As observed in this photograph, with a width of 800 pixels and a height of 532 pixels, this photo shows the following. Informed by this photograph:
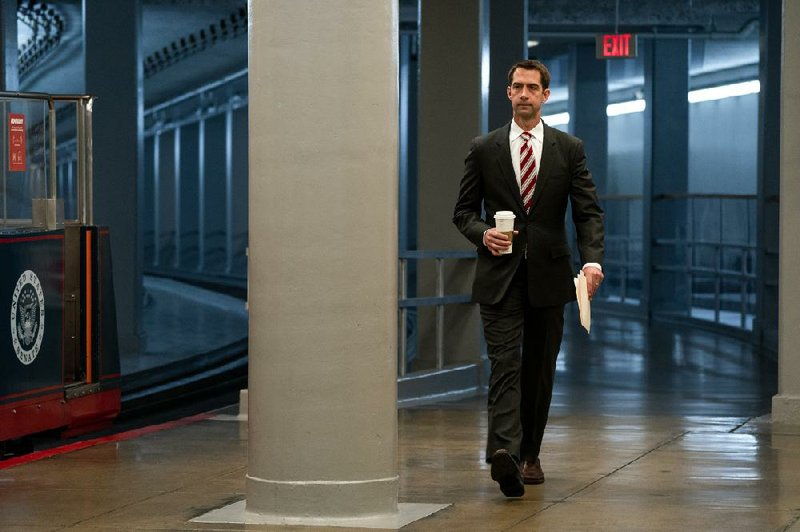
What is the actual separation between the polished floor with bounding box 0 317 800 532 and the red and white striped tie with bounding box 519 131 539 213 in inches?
52.4

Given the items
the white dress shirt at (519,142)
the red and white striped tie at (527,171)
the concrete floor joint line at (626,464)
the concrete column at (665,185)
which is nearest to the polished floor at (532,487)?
the concrete floor joint line at (626,464)

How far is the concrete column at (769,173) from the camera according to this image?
18.7m

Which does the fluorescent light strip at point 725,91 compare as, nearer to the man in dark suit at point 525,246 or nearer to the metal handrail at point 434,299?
the metal handrail at point 434,299

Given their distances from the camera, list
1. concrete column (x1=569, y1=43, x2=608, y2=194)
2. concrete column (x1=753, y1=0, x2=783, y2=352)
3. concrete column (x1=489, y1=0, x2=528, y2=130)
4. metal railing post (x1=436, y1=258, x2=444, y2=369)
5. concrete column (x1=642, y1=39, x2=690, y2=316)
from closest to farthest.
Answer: metal railing post (x1=436, y1=258, x2=444, y2=369)
concrete column (x1=489, y1=0, x2=528, y2=130)
concrete column (x1=753, y1=0, x2=783, y2=352)
concrete column (x1=642, y1=39, x2=690, y2=316)
concrete column (x1=569, y1=43, x2=608, y2=194)

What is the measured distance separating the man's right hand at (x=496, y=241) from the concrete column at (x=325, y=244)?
682mm

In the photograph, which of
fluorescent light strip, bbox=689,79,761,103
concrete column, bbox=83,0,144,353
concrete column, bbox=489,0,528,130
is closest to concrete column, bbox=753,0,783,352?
concrete column, bbox=489,0,528,130

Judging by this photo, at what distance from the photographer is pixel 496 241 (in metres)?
6.71

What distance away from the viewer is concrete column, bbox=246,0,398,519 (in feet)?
19.8

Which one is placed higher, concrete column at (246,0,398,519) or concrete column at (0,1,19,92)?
concrete column at (0,1,19,92)

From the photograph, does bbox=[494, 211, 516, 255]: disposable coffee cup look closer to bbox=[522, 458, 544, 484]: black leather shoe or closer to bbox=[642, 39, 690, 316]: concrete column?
bbox=[522, 458, 544, 484]: black leather shoe

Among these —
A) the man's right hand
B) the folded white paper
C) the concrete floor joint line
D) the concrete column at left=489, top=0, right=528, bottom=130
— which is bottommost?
the concrete floor joint line

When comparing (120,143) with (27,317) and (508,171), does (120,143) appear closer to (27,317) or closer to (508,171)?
(27,317)

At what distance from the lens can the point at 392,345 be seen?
6180 millimetres

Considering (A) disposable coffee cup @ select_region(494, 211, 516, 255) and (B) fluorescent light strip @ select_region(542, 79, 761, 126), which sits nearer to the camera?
(A) disposable coffee cup @ select_region(494, 211, 516, 255)
